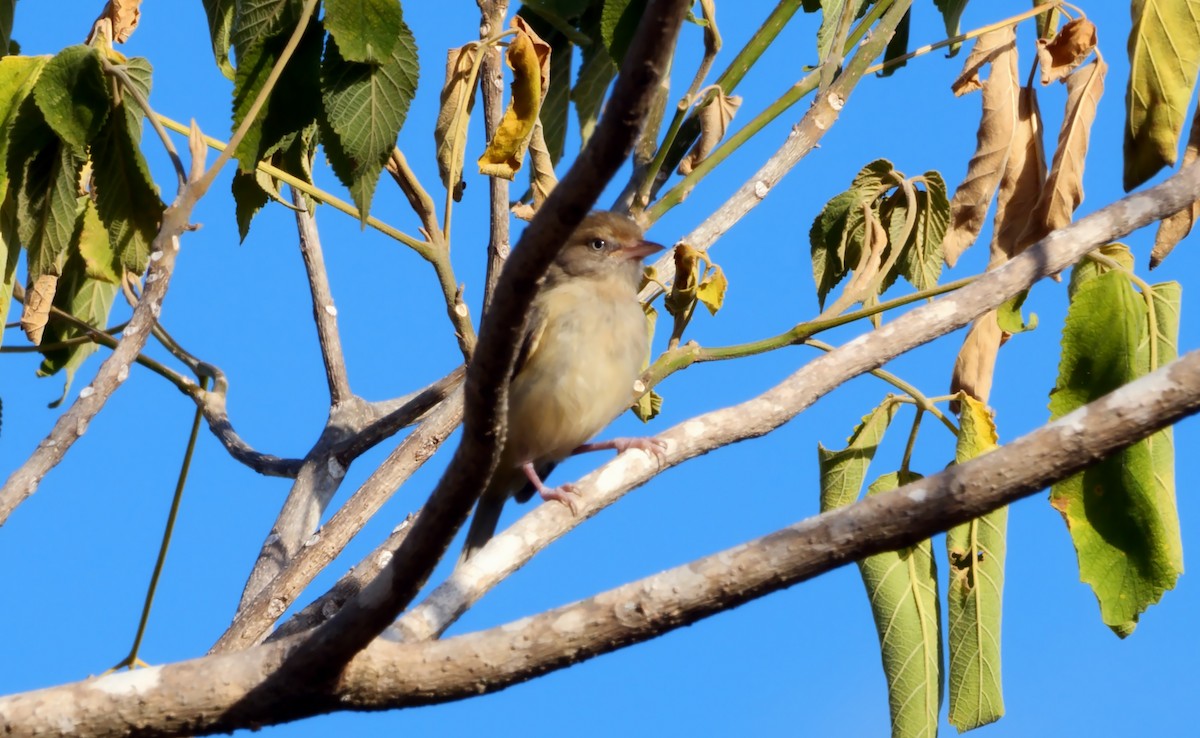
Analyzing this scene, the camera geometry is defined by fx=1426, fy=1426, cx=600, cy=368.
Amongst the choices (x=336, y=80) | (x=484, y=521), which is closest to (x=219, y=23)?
(x=336, y=80)

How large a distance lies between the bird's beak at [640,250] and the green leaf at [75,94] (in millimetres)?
2340

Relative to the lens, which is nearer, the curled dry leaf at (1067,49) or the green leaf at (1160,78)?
the green leaf at (1160,78)

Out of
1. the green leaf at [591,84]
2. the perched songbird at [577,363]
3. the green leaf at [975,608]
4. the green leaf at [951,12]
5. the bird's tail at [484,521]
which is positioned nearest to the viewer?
the green leaf at [975,608]

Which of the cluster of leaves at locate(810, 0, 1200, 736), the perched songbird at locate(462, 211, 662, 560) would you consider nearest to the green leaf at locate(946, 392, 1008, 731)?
the cluster of leaves at locate(810, 0, 1200, 736)

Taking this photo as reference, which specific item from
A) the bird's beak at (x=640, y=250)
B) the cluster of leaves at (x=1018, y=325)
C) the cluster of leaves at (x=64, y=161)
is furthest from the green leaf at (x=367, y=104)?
the bird's beak at (x=640, y=250)

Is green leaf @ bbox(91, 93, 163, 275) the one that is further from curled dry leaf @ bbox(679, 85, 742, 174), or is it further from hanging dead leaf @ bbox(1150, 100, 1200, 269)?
hanging dead leaf @ bbox(1150, 100, 1200, 269)

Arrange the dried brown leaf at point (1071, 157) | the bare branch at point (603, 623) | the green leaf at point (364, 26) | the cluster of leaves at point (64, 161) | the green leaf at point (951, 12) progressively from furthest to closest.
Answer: the green leaf at point (951, 12) → the dried brown leaf at point (1071, 157) → the cluster of leaves at point (64, 161) → the green leaf at point (364, 26) → the bare branch at point (603, 623)

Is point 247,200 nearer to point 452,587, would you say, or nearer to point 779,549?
point 452,587

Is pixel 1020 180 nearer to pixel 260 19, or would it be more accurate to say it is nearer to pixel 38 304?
pixel 260 19

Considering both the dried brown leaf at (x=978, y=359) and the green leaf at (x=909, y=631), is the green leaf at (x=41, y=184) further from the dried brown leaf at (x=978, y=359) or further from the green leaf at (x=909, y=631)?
the dried brown leaf at (x=978, y=359)

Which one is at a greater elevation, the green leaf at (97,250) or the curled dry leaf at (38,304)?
the green leaf at (97,250)

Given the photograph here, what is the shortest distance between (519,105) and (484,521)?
6.88ft

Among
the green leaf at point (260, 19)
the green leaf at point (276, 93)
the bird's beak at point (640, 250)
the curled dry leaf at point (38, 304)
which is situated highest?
the bird's beak at point (640, 250)

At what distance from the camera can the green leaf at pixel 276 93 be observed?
3.80m
